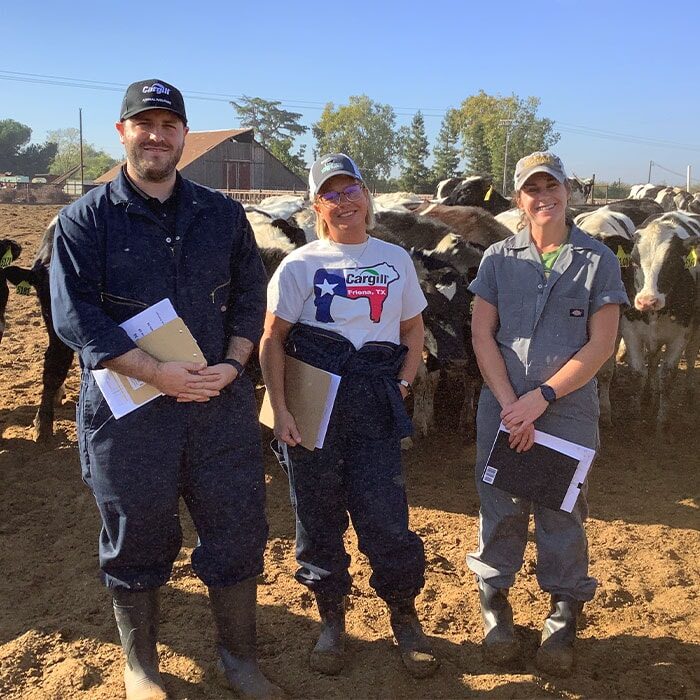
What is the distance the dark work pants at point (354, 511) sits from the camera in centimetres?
320

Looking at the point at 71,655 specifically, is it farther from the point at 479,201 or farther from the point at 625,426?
the point at 479,201

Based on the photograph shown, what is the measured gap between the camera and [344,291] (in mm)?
3193

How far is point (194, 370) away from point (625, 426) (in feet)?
17.6

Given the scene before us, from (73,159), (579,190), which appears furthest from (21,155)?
(579,190)

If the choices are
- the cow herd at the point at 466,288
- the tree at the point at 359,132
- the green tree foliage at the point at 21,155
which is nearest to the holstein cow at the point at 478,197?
the cow herd at the point at 466,288

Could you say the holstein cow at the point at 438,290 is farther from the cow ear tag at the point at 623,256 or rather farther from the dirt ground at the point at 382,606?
the cow ear tag at the point at 623,256

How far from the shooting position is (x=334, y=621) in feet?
11.3

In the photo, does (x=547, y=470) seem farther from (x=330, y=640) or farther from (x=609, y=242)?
(x=609, y=242)

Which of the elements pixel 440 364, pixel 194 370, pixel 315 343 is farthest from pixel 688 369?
pixel 194 370

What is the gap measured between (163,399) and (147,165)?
906mm

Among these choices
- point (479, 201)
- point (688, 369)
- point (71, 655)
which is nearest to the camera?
point (71, 655)

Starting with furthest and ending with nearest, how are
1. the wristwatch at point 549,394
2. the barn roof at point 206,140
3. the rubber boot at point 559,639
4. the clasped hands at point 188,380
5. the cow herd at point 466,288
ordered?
the barn roof at point 206,140
the cow herd at point 466,288
the rubber boot at point 559,639
the wristwatch at point 549,394
the clasped hands at point 188,380

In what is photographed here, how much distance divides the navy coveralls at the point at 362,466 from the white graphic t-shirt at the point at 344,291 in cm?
6

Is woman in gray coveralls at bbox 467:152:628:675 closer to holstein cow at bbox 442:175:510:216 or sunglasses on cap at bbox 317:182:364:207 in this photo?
sunglasses on cap at bbox 317:182:364:207
